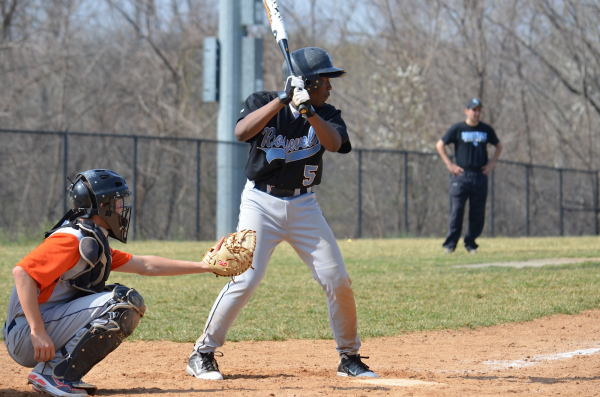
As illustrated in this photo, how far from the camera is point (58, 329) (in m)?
3.79

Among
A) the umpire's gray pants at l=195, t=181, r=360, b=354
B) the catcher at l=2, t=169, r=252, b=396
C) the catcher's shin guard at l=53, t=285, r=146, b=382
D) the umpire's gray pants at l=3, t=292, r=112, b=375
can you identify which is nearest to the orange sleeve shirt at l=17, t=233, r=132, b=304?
the catcher at l=2, t=169, r=252, b=396

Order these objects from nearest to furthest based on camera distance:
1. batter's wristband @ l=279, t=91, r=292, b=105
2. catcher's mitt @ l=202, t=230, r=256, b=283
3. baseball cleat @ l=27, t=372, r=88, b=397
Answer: baseball cleat @ l=27, t=372, r=88, b=397, batter's wristband @ l=279, t=91, r=292, b=105, catcher's mitt @ l=202, t=230, r=256, b=283

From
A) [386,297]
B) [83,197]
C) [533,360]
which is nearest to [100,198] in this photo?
[83,197]

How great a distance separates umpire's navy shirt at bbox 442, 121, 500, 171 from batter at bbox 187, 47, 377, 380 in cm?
697

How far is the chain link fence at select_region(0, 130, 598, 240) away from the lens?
61.9 ft

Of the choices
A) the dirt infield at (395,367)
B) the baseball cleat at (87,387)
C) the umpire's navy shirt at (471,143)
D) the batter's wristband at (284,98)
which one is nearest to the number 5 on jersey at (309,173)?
the batter's wristband at (284,98)

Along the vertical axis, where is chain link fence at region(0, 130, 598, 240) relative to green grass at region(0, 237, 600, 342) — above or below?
above

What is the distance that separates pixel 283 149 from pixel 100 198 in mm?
1146

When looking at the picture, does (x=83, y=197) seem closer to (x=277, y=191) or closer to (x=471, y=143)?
(x=277, y=191)

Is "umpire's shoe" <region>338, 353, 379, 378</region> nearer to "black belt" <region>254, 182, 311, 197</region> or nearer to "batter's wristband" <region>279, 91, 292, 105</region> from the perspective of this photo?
"black belt" <region>254, 182, 311, 197</region>

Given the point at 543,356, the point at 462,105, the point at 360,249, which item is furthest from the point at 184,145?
the point at 543,356

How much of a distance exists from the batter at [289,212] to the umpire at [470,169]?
22.4 feet

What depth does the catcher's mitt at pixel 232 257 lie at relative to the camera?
4008 millimetres

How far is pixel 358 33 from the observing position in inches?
1019
